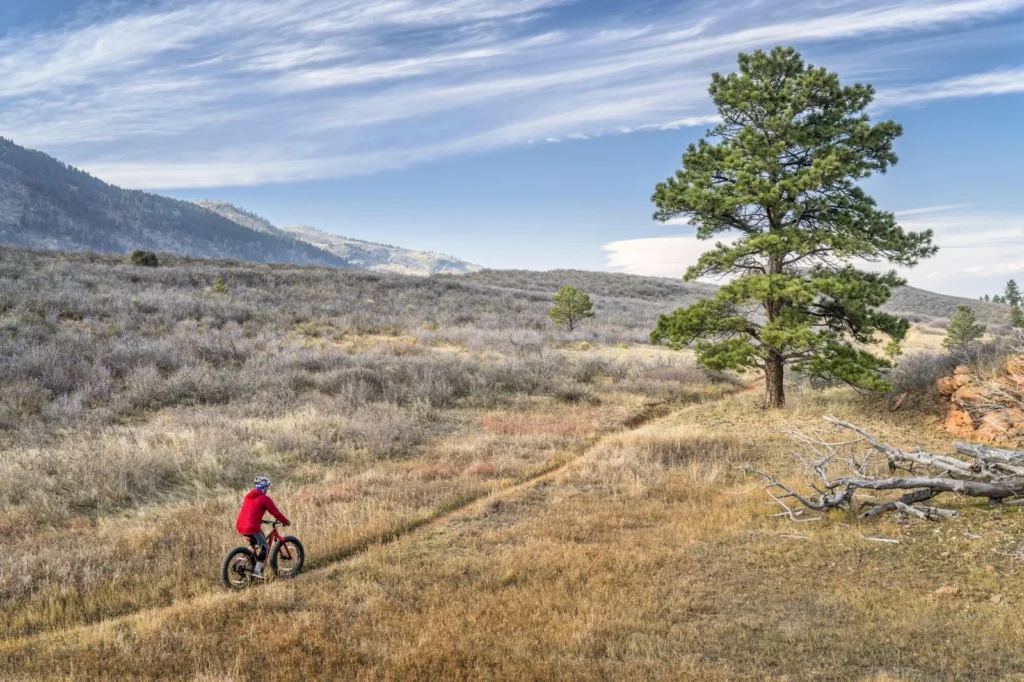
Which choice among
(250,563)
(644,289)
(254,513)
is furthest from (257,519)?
(644,289)

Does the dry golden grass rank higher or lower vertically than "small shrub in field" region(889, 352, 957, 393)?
lower

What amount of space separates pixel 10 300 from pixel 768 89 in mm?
31001

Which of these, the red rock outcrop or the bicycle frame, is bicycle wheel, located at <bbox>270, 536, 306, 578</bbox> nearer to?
the bicycle frame

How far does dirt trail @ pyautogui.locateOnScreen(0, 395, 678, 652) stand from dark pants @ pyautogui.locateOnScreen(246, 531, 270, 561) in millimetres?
548

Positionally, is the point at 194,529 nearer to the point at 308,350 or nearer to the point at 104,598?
the point at 104,598

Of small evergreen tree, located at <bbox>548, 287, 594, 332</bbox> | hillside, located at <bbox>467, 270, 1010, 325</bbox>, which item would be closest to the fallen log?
small evergreen tree, located at <bbox>548, 287, 594, 332</bbox>

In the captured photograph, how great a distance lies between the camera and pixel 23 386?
16875 millimetres

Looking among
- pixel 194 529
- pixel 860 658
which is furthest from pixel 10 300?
pixel 860 658

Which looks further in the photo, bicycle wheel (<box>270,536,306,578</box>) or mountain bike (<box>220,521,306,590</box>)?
bicycle wheel (<box>270,536,306,578</box>)

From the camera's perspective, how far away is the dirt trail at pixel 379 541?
Result: 6.53 meters

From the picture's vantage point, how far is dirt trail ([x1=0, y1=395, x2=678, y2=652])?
653cm

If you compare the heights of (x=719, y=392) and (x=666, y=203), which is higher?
(x=666, y=203)

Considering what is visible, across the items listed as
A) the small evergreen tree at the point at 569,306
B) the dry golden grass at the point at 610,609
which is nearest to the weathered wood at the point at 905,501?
the dry golden grass at the point at 610,609

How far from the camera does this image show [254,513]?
25.7 feet
